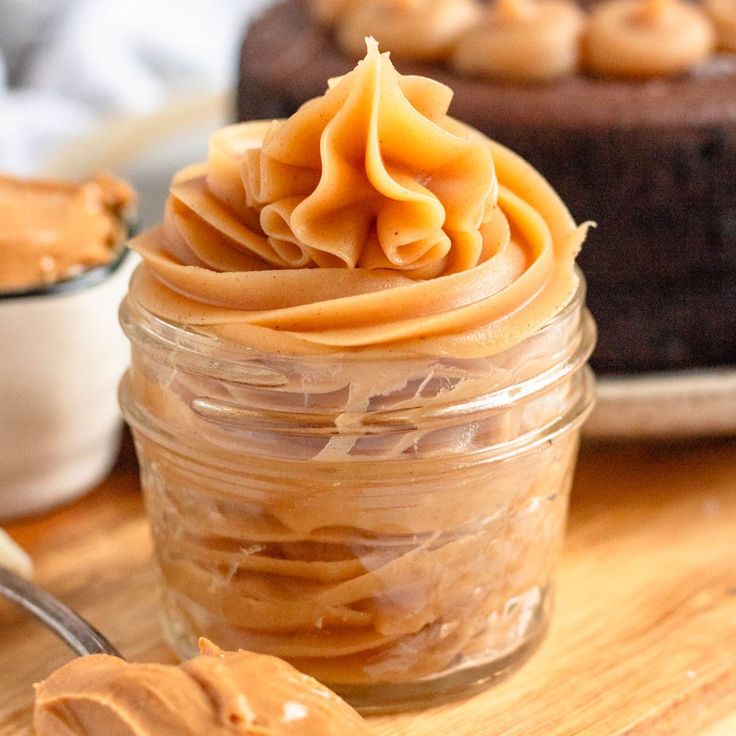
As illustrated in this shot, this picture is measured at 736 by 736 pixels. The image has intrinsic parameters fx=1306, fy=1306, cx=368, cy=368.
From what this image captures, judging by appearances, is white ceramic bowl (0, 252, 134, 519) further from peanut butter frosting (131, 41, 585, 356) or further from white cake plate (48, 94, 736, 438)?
white cake plate (48, 94, 736, 438)

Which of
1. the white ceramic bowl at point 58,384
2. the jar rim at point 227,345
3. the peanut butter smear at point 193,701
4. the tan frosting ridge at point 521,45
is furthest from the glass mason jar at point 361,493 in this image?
the tan frosting ridge at point 521,45

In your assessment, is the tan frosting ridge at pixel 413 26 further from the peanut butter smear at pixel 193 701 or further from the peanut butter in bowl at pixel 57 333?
the peanut butter smear at pixel 193 701

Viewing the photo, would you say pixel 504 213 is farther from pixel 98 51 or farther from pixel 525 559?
pixel 98 51

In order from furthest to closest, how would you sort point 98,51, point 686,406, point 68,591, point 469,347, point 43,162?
point 98,51
point 43,162
point 686,406
point 68,591
point 469,347

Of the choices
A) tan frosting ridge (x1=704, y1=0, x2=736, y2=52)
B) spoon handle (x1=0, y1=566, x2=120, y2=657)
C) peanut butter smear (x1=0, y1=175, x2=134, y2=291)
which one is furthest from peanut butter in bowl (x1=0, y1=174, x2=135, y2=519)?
tan frosting ridge (x1=704, y1=0, x2=736, y2=52)

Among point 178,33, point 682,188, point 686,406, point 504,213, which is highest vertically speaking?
point 504,213

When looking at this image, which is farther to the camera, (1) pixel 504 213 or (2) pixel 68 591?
(2) pixel 68 591

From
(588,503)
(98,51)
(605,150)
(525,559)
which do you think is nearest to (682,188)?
(605,150)
